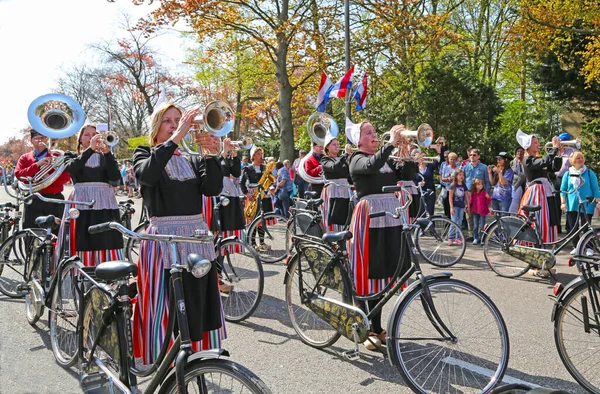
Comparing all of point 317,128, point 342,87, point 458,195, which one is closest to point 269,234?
point 317,128

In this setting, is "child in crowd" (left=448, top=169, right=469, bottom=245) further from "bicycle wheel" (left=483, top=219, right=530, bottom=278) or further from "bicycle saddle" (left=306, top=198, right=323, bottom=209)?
"bicycle saddle" (left=306, top=198, right=323, bottom=209)

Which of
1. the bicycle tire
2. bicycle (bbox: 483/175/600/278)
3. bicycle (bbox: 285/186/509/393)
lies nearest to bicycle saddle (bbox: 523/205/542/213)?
bicycle (bbox: 483/175/600/278)

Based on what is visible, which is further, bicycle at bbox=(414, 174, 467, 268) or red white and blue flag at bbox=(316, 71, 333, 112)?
red white and blue flag at bbox=(316, 71, 333, 112)

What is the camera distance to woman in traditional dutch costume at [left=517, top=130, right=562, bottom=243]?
25.1 feet

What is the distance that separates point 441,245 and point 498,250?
1.10m

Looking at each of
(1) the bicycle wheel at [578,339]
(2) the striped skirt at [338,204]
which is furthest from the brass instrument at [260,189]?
(1) the bicycle wheel at [578,339]

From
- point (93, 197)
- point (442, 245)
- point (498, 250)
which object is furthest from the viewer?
point (442, 245)

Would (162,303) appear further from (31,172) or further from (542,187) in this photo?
(542,187)

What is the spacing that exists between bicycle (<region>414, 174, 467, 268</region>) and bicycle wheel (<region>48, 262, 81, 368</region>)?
5.61m

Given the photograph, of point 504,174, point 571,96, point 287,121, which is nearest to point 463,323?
point 504,174

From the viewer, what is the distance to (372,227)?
15.3ft

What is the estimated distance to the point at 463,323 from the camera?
361cm

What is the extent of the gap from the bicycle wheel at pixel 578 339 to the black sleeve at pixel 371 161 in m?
1.70

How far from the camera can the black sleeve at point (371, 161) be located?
4328 millimetres
